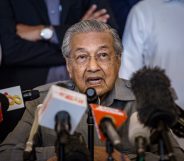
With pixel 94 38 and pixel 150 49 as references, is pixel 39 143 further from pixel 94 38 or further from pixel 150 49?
pixel 150 49

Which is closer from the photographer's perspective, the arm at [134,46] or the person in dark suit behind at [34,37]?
the person in dark suit behind at [34,37]

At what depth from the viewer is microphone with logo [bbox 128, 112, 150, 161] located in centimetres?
141

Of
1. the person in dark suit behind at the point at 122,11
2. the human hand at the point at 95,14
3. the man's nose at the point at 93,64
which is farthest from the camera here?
the person in dark suit behind at the point at 122,11

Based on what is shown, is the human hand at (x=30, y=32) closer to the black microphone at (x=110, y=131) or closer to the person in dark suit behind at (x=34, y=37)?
the person in dark suit behind at (x=34, y=37)

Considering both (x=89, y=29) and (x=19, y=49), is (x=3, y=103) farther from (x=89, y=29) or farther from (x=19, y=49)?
(x=19, y=49)

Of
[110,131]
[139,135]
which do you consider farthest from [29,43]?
[110,131]

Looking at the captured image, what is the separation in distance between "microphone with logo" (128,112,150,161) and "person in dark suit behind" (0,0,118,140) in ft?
5.89

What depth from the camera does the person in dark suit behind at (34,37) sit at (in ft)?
10.8

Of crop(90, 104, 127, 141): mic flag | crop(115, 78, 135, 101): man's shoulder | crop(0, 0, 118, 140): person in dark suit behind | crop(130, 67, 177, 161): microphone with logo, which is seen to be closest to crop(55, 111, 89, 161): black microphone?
crop(90, 104, 127, 141): mic flag

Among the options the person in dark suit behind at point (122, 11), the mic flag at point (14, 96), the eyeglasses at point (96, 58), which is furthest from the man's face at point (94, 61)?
the person in dark suit behind at point (122, 11)

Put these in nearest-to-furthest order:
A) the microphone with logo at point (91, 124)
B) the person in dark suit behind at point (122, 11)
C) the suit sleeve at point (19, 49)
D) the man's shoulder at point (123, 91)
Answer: the microphone with logo at point (91, 124)
the man's shoulder at point (123, 91)
the suit sleeve at point (19, 49)
the person in dark suit behind at point (122, 11)

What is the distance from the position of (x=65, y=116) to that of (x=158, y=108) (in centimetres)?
30

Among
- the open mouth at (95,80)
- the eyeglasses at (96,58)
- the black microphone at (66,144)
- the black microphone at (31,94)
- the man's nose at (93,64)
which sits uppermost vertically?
the eyeglasses at (96,58)

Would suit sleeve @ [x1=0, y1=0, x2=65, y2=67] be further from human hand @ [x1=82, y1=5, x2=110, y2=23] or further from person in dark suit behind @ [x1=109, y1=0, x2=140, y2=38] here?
person in dark suit behind @ [x1=109, y1=0, x2=140, y2=38]
